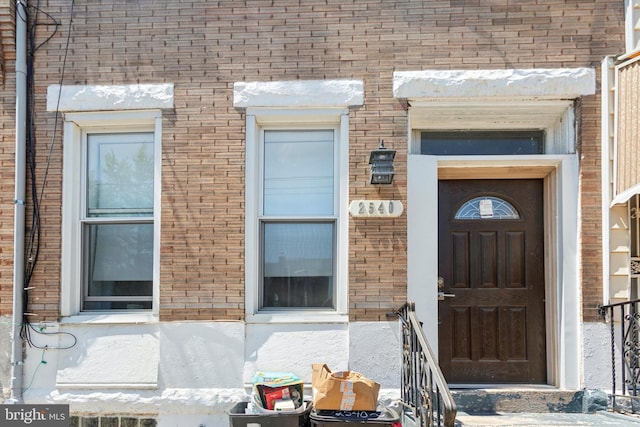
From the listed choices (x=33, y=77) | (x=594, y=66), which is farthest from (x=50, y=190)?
(x=594, y=66)

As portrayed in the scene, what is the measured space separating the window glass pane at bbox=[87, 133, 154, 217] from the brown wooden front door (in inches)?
116

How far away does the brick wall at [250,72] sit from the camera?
5.72 m

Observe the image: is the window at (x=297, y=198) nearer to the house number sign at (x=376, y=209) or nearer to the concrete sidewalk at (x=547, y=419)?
the house number sign at (x=376, y=209)

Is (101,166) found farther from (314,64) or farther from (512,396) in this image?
(512,396)

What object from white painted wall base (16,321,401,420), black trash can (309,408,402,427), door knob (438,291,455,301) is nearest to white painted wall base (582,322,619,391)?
door knob (438,291,455,301)

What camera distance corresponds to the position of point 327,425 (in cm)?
488

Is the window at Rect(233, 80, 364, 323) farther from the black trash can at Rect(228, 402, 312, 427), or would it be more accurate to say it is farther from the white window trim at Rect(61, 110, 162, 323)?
the black trash can at Rect(228, 402, 312, 427)

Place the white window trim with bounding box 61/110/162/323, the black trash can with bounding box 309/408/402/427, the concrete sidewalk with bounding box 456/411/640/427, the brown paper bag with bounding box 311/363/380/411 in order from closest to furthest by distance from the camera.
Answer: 1. the black trash can with bounding box 309/408/402/427
2. the brown paper bag with bounding box 311/363/380/411
3. the concrete sidewalk with bounding box 456/411/640/427
4. the white window trim with bounding box 61/110/162/323

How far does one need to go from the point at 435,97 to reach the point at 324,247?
5.75 ft

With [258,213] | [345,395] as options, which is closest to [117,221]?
[258,213]

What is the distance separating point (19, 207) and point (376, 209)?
11.0ft

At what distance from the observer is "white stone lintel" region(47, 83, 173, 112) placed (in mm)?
5910

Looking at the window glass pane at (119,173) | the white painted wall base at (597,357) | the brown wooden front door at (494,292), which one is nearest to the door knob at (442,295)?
the brown wooden front door at (494,292)

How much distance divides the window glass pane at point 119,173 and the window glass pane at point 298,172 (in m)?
1.19
